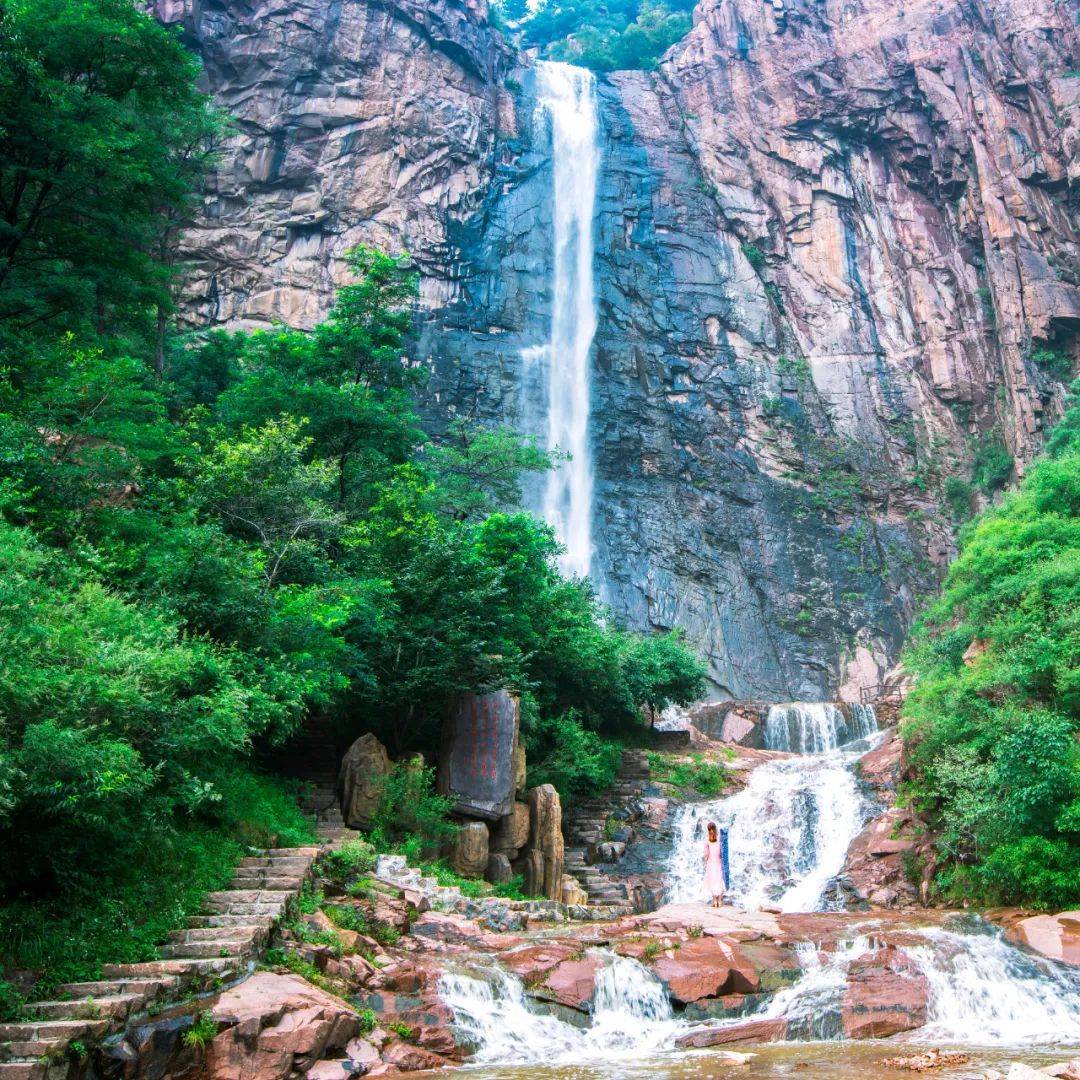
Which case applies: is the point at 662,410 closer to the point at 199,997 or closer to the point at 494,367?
the point at 494,367

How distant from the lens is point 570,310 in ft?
132

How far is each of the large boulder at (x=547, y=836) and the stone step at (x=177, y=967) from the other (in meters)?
8.62

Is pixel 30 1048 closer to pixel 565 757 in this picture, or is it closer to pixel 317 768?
pixel 317 768

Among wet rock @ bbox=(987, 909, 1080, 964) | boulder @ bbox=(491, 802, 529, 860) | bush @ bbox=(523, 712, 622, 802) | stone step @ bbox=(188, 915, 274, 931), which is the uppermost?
bush @ bbox=(523, 712, 622, 802)

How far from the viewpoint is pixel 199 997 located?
7.60m

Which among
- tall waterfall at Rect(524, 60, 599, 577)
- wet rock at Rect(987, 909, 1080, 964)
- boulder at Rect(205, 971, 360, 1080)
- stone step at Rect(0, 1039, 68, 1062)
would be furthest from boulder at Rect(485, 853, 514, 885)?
tall waterfall at Rect(524, 60, 599, 577)

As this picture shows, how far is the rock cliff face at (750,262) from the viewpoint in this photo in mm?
36062

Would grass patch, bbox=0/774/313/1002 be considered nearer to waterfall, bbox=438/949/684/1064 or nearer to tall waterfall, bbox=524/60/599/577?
waterfall, bbox=438/949/684/1064

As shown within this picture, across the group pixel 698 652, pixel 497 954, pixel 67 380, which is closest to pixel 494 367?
pixel 698 652

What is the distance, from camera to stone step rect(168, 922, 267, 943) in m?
8.44

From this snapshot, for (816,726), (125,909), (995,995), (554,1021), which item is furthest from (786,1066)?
(816,726)

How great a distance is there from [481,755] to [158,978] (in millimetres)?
8969

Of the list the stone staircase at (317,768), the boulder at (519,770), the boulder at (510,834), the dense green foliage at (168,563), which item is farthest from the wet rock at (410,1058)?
the boulder at (519,770)

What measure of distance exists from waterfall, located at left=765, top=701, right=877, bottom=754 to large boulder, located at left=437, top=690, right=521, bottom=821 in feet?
48.6
